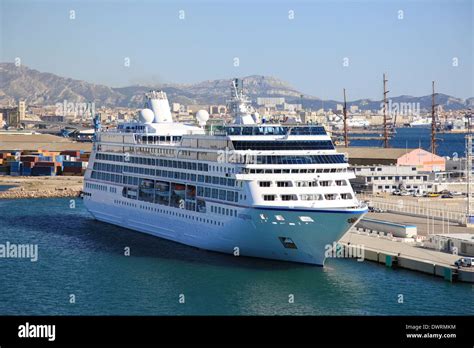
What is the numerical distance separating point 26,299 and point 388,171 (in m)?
35.2

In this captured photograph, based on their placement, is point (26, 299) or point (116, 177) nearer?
point (26, 299)

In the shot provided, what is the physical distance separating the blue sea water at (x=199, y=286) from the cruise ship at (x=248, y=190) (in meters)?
0.90

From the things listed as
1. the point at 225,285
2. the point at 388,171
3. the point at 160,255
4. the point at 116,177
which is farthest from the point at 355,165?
the point at 225,285

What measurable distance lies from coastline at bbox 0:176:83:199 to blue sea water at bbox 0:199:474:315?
24.9 metres

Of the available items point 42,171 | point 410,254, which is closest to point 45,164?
point 42,171

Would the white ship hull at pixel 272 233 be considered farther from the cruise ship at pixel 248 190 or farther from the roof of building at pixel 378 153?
the roof of building at pixel 378 153

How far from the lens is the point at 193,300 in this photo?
27.5 metres

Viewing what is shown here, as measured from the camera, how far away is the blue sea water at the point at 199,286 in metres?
26.6

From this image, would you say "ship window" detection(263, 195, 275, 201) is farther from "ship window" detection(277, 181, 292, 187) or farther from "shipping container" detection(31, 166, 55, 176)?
"shipping container" detection(31, 166, 55, 176)

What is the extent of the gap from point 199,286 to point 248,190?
441 centimetres

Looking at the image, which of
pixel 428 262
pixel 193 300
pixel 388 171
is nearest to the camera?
pixel 193 300

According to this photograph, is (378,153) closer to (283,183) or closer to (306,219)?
(283,183)

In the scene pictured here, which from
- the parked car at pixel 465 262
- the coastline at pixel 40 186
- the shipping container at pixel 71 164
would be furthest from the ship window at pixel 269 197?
the shipping container at pixel 71 164

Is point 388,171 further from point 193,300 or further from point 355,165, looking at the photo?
point 193,300
